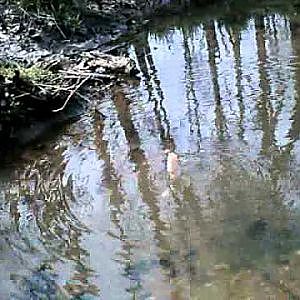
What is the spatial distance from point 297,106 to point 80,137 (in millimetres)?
2891

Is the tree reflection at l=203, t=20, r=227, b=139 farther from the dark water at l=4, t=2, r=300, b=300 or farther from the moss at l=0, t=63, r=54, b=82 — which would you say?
the moss at l=0, t=63, r=54, b=82

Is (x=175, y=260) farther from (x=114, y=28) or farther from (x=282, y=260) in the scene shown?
(x=114, y=28)

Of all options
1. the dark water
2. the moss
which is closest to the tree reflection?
the dark water

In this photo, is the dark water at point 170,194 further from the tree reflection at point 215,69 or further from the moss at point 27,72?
the moss at point 27,72

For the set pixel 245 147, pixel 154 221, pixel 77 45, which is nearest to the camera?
pixel 154 221

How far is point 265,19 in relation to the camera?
1384 centimetres

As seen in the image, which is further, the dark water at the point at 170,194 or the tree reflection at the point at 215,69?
the tree reflection at the point at 215,69

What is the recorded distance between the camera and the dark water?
591cm

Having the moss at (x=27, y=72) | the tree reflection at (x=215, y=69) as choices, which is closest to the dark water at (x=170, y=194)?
the tree reflection at (x=215, y=69)

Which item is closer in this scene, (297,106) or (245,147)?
(245,147)

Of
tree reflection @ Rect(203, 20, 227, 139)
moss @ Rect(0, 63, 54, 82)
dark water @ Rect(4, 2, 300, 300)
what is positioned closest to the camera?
dark water @ Rect(4, 2, 300, 300)

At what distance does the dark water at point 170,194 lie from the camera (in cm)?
591

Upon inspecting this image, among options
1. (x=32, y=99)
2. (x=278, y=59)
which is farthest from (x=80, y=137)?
(x=278, y=59)

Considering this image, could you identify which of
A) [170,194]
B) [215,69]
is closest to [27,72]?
[215,69]
